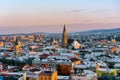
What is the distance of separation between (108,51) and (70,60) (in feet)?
54.8

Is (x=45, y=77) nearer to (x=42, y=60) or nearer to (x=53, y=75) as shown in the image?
(x=53, y=75)

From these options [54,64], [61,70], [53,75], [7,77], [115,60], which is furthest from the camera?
[115,60]

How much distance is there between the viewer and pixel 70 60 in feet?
113

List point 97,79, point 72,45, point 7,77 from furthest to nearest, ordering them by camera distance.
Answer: point 72,45 → point 97,79 → point 7,77

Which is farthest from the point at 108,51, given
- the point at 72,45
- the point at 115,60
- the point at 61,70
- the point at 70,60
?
the point at 61,70

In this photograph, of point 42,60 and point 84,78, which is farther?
point 42,60

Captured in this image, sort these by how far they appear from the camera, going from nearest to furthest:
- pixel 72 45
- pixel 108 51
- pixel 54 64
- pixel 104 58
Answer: pixel 54 64 < pixel 104 58 < pixel 108 51 < pixel 72 45

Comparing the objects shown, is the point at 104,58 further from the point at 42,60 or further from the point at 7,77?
the point at 7,77

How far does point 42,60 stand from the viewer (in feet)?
115

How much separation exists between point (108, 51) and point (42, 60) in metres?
17.5

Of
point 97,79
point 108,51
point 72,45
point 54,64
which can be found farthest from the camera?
point 72,45

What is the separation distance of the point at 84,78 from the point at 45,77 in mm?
3121

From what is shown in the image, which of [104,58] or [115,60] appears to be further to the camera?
[104,58]

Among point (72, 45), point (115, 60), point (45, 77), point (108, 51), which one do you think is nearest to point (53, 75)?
point (45, 77)
